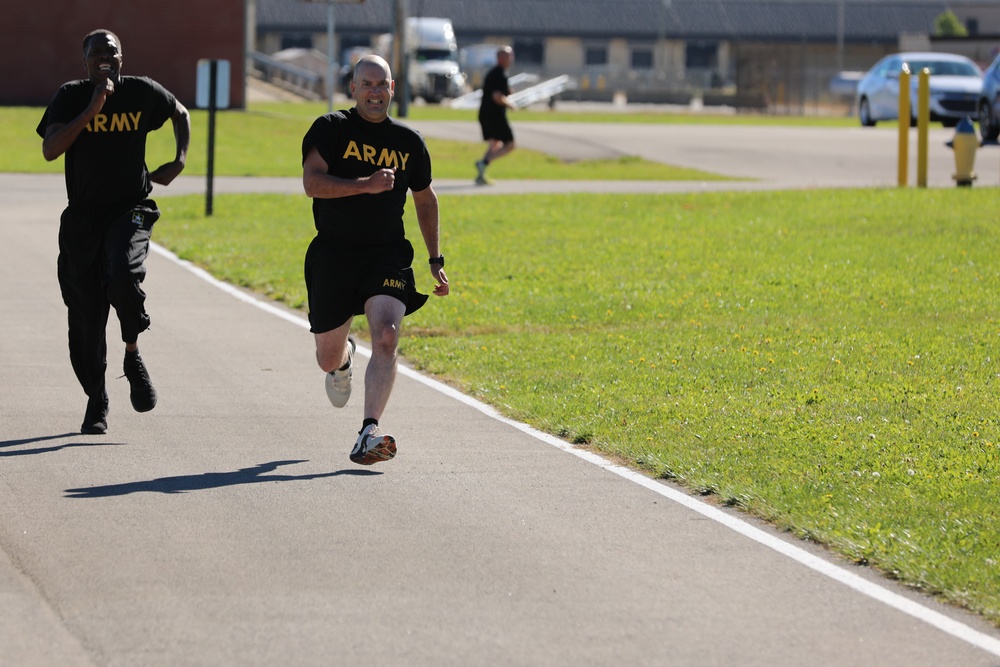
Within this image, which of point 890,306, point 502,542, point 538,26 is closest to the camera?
point 502,542

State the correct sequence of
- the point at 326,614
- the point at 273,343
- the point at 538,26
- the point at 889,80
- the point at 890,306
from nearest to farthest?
the point at 326,614 < the point at 273,343 < the point at 890,306 < the point at 889,80 < the point at 538,26

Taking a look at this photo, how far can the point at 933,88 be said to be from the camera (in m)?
37.8

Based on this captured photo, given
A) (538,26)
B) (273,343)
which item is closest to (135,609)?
(273,343)

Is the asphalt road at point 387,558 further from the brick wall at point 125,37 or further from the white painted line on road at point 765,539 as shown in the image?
the brick wall at point 125,37

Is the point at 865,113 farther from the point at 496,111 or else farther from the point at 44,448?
the point at 44,448

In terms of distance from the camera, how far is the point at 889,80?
38594 millimetres

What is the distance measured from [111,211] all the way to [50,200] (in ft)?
45.6

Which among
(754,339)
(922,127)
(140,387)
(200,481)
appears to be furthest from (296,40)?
(200,481)

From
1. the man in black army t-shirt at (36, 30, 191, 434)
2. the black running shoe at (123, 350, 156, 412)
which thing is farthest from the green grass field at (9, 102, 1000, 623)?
the man in black army t-shirt at (36, 30, 191, 434)

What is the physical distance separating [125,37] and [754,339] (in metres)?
37.8

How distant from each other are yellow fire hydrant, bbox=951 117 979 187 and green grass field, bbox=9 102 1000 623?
1.42m

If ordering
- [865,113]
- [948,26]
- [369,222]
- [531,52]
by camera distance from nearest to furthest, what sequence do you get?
[369,222] < [865,113] < [948,26] < [531,52]

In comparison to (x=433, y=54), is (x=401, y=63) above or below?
below

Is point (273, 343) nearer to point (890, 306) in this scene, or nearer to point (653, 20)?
point (890, 306)
